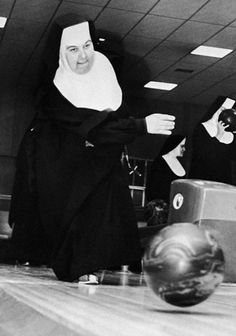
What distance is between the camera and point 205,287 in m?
1.14

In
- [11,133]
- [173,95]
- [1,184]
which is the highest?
[173,95]

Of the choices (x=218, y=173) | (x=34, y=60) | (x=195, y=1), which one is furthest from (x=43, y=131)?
(x=34, y=60)

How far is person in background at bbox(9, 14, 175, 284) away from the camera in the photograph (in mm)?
2811

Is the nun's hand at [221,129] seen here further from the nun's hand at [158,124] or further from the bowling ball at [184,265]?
the bowling ball at [184,265]

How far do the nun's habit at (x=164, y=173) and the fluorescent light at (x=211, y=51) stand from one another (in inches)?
39.9

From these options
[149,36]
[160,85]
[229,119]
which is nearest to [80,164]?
[229,119]

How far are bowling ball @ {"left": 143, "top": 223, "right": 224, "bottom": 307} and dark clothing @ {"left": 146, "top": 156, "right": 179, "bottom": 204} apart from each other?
567cm

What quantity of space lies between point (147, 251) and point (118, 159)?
178 cm

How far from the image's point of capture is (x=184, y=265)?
1.12 meters

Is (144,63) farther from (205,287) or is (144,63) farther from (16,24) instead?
(205,287)

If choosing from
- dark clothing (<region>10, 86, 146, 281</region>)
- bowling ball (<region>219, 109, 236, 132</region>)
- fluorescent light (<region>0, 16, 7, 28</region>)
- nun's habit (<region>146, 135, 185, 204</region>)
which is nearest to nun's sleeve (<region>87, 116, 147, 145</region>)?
dark clothing (<region>10, 86, 146, 281</region>)

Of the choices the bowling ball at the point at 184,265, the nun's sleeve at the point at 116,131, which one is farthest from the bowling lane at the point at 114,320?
the nun's sleeve at the point at 116,131

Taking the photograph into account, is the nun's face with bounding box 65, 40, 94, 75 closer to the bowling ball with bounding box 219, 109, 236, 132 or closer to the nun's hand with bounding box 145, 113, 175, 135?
the nun's hand with bounding box 145, 113, 175, 135

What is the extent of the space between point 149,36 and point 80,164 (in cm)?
530
